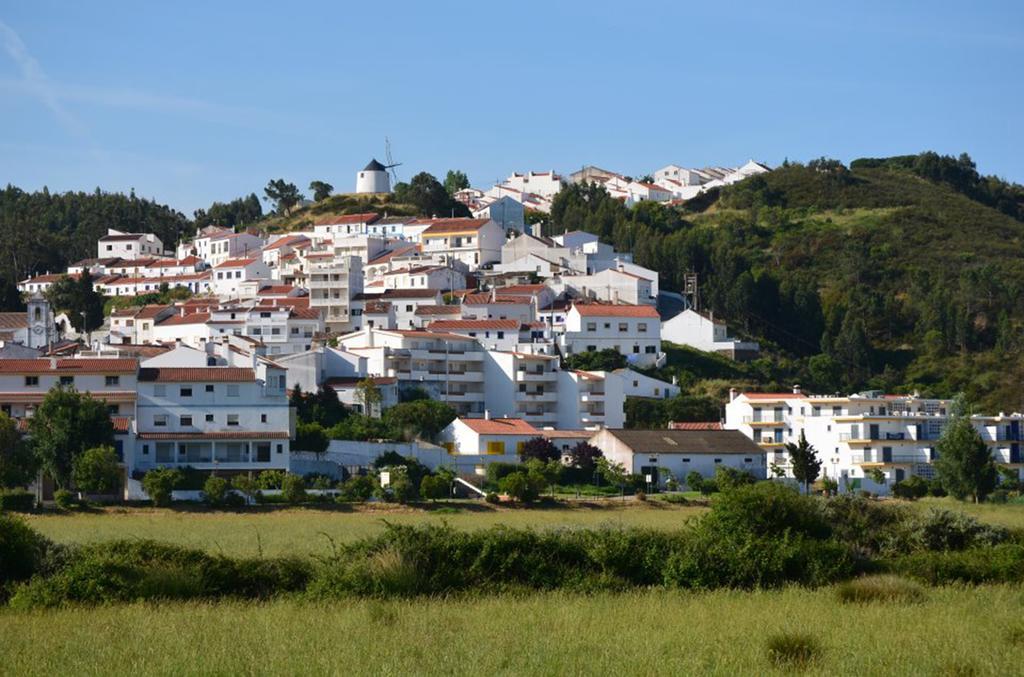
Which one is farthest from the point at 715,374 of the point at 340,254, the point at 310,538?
the point at 310,538

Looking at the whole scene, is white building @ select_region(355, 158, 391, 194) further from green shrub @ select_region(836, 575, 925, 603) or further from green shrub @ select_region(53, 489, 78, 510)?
green shrub @ select_region(836, 575, 925, 603)

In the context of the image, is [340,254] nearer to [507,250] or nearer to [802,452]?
[507,250]

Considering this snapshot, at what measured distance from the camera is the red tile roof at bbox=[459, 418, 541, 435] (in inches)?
2803

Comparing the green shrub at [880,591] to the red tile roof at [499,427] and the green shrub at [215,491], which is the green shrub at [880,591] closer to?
the green shrub at [215,491]

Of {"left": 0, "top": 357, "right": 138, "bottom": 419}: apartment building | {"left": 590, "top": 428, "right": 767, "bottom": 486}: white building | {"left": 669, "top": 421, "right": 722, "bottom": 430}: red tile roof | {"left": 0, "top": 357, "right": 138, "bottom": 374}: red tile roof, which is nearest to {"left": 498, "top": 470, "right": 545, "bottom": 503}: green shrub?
{"left": 590, "top": 428, "right": 767, "bottom": 486}: white building

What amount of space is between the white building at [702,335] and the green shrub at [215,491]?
44450 mm

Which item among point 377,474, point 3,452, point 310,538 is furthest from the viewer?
point 377,474

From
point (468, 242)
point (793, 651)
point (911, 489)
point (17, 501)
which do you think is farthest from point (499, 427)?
point (793, 651)

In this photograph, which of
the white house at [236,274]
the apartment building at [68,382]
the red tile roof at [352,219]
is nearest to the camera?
the apartment building at [68,382]

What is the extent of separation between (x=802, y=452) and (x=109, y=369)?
28298 millimetres

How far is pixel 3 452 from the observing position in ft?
187

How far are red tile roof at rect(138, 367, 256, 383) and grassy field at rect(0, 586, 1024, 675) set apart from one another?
128 feet

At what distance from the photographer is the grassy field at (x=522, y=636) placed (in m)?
19.8

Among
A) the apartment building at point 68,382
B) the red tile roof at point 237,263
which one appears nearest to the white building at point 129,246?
the red tile roof at point 237,263
